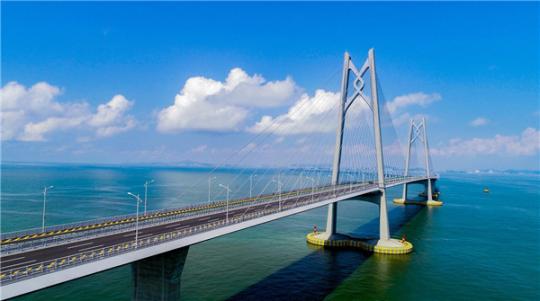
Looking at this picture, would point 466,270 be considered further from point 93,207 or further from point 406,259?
point 93,207

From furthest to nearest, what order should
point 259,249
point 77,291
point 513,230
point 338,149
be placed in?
point 513,230
point 338,149
point 259,249
point 77,291

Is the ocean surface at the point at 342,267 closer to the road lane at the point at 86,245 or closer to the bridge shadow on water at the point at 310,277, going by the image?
the bridge shadow on water at the point at 310,277

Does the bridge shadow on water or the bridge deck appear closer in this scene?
the bridge deck

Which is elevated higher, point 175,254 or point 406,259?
point 175,254

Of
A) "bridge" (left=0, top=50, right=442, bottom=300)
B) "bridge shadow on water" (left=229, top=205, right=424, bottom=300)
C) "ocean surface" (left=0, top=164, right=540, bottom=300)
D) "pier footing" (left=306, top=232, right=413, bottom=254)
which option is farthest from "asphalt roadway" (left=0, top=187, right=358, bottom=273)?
"pier footing" (left=306, top=232, right=413, bottom=254)

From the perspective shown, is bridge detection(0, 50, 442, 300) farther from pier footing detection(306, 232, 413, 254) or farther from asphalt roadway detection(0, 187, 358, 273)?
pier footing detection(306, 232, 413, 254)

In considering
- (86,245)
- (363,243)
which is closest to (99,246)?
(86,245)

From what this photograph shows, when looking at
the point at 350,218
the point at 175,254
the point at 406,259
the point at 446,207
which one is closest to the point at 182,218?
the point at 175,254

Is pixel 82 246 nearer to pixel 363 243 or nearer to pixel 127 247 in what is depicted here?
pixel 127 247
